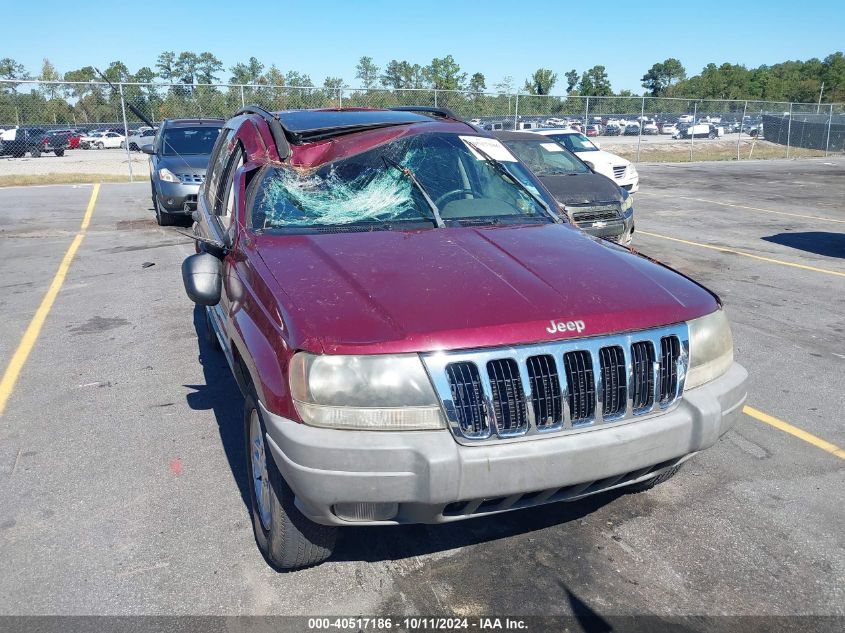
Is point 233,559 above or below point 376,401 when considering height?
below

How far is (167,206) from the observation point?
11.9 metres

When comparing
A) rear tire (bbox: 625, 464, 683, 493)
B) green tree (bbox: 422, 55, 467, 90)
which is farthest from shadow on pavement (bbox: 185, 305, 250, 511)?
green tree (bbox: 422, 55, 467, 90)

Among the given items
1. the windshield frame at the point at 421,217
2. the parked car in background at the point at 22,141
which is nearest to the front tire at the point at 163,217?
the windshield frame at the point at 421,217

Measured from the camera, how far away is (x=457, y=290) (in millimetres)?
2818

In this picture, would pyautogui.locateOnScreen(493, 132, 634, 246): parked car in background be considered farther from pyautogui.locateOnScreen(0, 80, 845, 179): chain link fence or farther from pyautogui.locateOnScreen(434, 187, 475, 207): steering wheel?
pyautogui.locateOnScreen(0, 80, 845, 179): chain link fence

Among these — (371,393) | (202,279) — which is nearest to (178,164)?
(202,279)

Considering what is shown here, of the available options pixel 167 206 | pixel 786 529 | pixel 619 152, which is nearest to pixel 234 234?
pixel 786 529

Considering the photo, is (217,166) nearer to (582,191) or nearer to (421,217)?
(421,217)

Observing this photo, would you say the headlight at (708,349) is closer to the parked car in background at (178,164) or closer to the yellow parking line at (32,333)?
the yellow parking line at (32,333)

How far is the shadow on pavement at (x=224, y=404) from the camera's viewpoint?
12.9ft

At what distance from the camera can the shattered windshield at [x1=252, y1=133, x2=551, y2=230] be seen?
12.0ft

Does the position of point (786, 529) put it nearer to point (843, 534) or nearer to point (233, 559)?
point (843, 534)

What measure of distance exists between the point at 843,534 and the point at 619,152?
112 ft

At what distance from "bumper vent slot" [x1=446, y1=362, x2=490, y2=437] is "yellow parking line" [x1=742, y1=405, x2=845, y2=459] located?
232 centimetres
